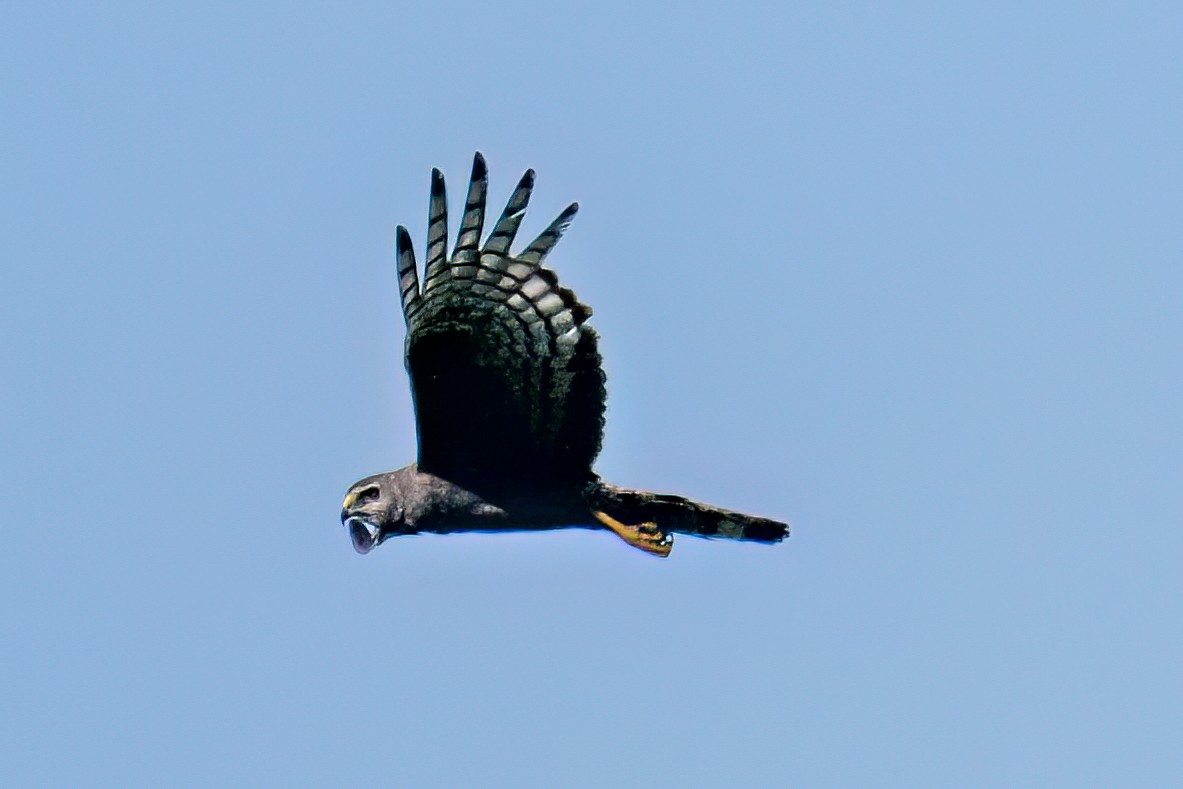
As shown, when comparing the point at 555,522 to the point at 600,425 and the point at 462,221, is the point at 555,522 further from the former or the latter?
the point at 462,221

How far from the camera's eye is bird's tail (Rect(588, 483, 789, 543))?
1825 centimetres

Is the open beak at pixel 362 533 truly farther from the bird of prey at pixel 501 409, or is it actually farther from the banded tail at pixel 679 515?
the banded tail at pixel 679 515

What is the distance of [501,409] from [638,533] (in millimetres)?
1209

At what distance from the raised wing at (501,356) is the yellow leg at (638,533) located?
33 cm

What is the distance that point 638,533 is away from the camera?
18250 millimetres

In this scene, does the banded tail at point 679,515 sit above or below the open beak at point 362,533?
above

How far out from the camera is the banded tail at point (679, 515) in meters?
18.2

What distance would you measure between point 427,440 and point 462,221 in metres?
1.43

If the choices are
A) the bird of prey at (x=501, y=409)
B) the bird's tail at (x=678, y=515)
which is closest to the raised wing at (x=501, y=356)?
the bird of prey at (x=501, y=409)

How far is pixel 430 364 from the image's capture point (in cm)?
1789

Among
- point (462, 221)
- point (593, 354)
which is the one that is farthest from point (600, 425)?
point (462, 221)

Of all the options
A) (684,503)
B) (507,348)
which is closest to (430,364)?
(507,348)

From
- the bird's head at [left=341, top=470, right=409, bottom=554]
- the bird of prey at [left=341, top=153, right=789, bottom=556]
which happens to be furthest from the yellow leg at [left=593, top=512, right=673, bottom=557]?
the bird's head at [left=341, top=470, right=409, bottom=554]

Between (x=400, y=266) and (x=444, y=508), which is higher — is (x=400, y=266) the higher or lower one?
the higher one
